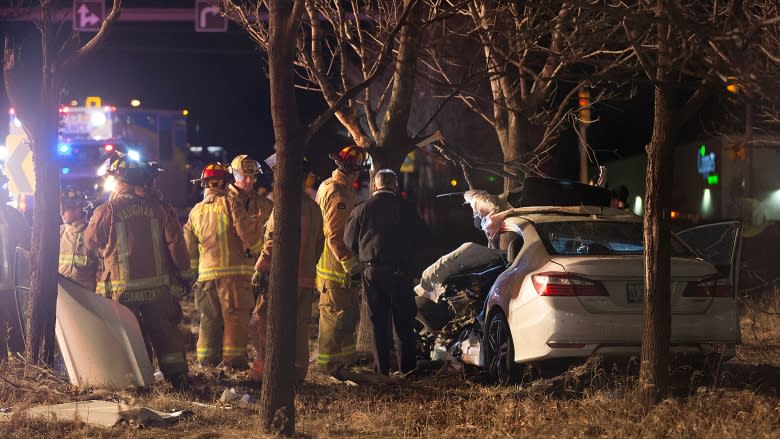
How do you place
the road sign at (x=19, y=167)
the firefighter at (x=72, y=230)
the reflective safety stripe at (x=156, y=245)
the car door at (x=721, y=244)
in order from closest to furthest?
the car door at (x=721, y=244), the reflective safety stripe at (x=156, y=245), the firefighter at (x=72, y=230), the road sign at (x=19, y=167)

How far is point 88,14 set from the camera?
55.3 ft

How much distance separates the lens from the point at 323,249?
31.9 feet

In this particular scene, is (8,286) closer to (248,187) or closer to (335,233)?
(248,187)

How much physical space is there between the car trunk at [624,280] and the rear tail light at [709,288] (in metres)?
0.03

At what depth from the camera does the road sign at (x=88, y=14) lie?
655 inches

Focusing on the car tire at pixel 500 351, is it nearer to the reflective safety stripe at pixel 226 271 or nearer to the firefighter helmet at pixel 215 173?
the reflective safety stripe at pixel 226 271

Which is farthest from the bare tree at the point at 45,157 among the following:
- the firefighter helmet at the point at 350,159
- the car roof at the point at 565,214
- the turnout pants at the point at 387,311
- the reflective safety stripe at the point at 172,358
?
the car roof at the point at 565,214

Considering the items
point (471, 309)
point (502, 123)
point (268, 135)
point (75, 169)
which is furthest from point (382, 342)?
point (268, 135)

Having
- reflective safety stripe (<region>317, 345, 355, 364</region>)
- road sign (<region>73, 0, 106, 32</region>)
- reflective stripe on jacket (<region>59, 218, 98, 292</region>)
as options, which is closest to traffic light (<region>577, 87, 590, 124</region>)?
reflective safety stripe (<region>317, 345, 355, 364</region>)

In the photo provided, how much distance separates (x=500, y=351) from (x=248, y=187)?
319cm

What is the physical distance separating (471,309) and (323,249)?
4.70 ft

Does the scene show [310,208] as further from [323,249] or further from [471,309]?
[471,309]

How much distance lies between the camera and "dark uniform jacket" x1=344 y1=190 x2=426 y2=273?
930 cm

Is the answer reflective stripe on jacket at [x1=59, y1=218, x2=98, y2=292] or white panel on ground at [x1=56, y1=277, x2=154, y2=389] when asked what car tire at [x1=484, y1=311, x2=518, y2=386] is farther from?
reflective stripe on jacket at [x1=59, y1=218, x2=98, y2=292]
